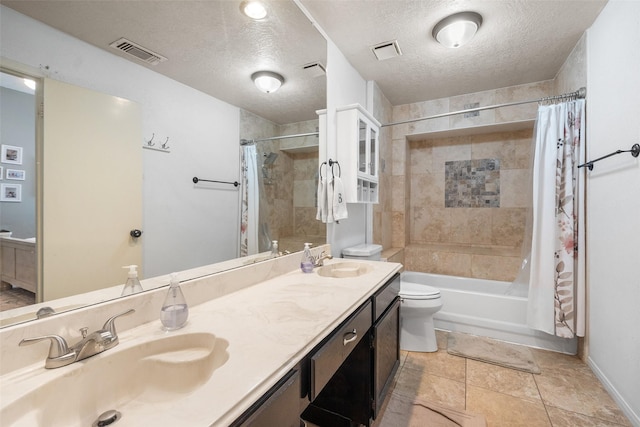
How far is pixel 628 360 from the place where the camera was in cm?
146

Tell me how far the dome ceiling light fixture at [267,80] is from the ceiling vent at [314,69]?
280 mm

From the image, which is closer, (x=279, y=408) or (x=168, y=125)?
(x=279, y=408)

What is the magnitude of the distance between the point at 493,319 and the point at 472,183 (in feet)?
5.50

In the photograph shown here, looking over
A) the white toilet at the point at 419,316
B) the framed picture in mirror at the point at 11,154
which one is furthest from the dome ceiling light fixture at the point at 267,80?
the white toilet at the point at 419,316

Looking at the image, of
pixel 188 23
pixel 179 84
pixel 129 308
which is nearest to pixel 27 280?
pixel 129 308

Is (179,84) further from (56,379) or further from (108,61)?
(56,379)

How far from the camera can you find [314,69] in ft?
6.02

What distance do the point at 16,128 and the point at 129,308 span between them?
1.78 feet

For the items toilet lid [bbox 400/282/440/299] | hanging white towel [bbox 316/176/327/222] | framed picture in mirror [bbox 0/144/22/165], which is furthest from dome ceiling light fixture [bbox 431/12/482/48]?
framed picture in mirror [bbox 0/144/22/165]

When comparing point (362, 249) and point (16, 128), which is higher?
point (16, 128)

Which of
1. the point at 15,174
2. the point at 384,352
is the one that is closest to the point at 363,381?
the point at 384,352

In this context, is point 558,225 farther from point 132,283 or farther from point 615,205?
point 132,283

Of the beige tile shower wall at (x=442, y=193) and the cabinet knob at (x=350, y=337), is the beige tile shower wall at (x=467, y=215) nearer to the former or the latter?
the beige tile shower wall at (x=442, y=193)

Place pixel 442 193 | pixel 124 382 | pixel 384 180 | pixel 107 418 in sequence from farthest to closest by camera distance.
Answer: pixel 442 193
pixel 384 180
pixel 124 382
pixel 107 418
